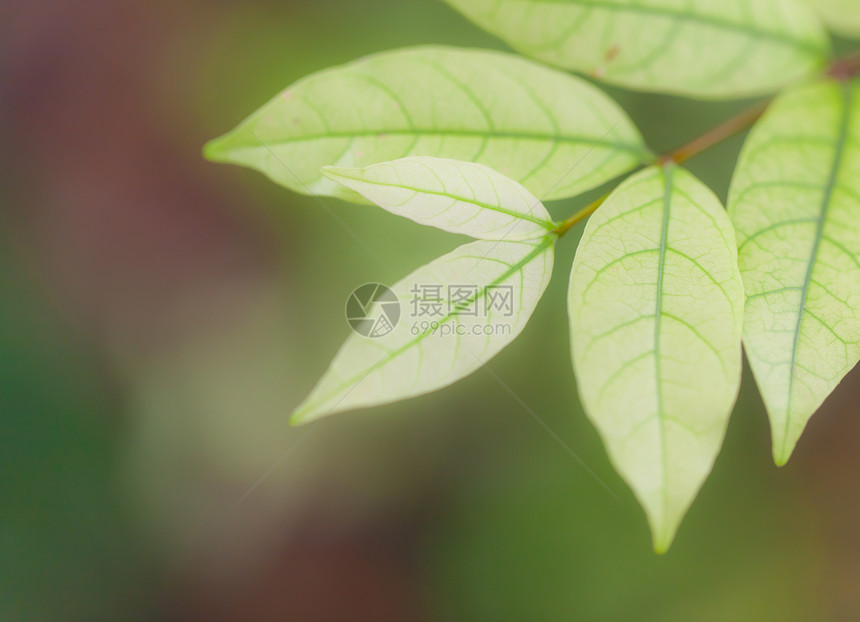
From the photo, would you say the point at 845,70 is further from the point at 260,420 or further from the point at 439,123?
the point at 260,420

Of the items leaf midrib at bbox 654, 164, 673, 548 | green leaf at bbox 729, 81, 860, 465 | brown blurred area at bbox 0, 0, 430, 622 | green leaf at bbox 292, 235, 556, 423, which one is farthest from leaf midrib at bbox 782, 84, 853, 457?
brown blurred area at bbox 0, 0, 430, 622

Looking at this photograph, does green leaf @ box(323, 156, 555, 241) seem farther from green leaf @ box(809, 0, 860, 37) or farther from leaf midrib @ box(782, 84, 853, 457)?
green leaf @ box(809, 0, 860, 37)

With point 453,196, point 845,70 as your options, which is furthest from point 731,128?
point 453,196

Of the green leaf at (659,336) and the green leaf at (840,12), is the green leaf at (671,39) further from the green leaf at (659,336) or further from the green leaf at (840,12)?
the green leaf at (659,336)

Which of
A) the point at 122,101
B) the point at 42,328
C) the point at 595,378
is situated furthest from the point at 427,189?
the point at 122,101

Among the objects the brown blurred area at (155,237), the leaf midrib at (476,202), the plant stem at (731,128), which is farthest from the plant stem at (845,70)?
the brown blurred area at (155,237)

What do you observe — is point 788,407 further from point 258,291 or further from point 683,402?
point 258,291
